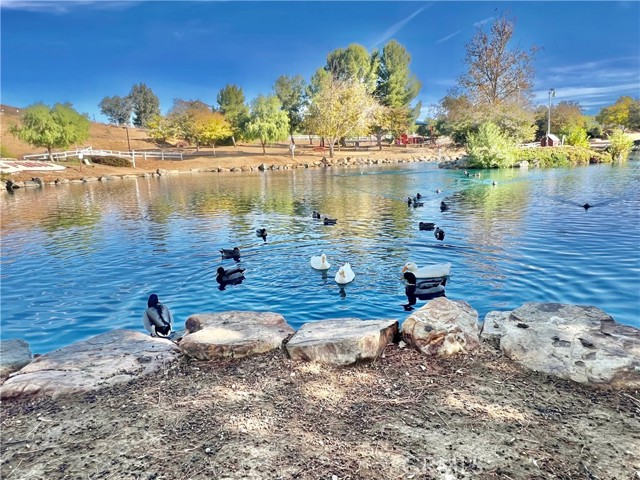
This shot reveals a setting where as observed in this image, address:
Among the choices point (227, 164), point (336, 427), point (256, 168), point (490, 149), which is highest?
point (227, 164)

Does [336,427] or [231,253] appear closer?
[336,427]

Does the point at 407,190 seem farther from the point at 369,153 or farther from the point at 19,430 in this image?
the point at 369,153

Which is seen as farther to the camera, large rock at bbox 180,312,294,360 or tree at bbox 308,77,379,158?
tree at bbox 308,77,379,158

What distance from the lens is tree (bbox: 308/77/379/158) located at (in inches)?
2400

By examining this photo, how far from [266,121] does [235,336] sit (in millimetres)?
65281

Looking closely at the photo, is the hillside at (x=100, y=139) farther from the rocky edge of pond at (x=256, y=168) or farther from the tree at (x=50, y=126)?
the rocky edge of pond at (x=256, y=168)

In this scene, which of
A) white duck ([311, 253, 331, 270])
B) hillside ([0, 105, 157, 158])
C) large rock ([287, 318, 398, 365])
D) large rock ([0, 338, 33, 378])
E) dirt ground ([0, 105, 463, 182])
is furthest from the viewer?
hillside ([0, 105, 157, 158])

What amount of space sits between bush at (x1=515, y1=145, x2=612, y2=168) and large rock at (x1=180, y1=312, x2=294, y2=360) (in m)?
42.7

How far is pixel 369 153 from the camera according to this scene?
246 feet

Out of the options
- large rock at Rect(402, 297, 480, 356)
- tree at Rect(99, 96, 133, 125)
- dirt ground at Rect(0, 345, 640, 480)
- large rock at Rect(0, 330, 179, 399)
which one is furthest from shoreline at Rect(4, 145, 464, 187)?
tree at Rect(99, 96, 133, 125)

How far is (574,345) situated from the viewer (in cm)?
413

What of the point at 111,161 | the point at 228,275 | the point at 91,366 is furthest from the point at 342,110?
the point at 91,366

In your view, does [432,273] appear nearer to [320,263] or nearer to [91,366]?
[320,263]

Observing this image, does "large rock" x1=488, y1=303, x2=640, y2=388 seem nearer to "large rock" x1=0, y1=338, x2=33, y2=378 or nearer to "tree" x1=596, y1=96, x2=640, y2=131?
"large rock" x1=0, y1=338, x2=33, y2=378
